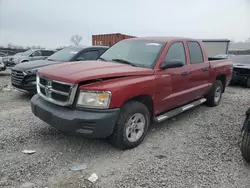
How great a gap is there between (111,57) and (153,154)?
2099 mm

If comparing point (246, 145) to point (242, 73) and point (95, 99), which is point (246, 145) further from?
point (242, 73)

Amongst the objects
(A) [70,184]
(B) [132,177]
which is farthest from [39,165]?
(B) [132,177]

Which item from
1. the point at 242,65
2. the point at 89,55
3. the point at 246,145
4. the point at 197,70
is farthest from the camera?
the point at 242,65

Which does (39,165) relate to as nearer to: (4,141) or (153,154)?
(4,141)

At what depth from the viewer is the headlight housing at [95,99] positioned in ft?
10.1

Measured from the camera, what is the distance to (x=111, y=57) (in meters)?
4.53

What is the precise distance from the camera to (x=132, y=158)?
3391mm

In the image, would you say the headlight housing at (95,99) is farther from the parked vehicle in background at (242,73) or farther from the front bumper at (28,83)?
the parked vehicle in background at (242,73)

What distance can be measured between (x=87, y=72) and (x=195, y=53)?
9.51 feet

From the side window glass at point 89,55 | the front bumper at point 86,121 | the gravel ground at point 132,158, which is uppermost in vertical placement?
the side window glass at point 89,55

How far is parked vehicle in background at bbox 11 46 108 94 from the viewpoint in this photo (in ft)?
20.7

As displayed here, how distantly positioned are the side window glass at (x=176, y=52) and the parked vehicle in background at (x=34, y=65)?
11.3 feet

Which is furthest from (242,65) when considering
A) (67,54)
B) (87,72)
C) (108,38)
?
(108,38)

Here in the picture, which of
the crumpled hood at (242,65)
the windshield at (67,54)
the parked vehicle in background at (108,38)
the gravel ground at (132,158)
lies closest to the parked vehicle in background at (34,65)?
the windshield at (67,54)
